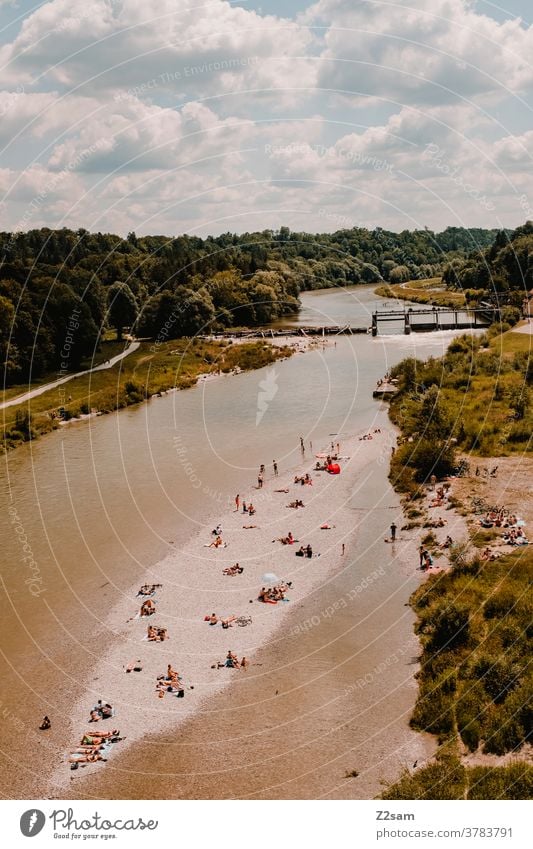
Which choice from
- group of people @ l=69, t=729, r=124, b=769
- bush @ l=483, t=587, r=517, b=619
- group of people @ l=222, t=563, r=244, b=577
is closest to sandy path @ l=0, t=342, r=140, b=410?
group of people @ l=222, t=563, r=244, b=577

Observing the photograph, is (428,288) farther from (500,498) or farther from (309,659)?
(309,659)

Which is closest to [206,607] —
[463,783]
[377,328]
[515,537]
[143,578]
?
[143,578]

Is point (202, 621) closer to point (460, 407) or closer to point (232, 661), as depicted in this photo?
point (232, 661)

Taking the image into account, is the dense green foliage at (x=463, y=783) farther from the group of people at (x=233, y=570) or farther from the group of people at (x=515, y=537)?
the group of people at (x=515, y=537)

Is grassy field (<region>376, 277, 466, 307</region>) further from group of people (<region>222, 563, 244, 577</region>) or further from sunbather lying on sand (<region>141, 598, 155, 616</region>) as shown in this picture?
sunbather lying on sand (<region>141, 598, 155, 616</region>)

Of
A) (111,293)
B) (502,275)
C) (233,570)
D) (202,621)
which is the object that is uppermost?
(502,275)

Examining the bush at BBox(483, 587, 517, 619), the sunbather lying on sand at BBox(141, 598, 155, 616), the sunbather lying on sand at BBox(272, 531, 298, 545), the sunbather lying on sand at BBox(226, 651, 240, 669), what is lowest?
the sunbather lying on sand at BBox(226, 651, 240, 669)

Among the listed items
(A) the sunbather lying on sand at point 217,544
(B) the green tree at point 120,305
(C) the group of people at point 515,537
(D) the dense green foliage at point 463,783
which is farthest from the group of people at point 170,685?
(B) the green tree at point 120,305
